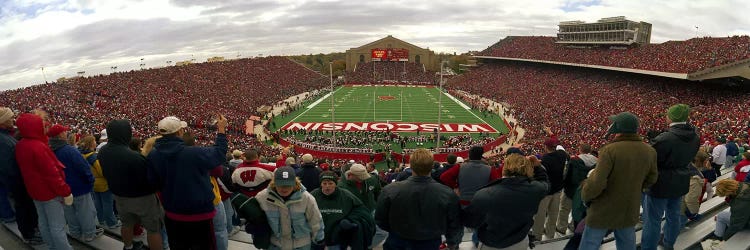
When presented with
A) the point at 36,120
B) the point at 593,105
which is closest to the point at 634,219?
the point at 36,120

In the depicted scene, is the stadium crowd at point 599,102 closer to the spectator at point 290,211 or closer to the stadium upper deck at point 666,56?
the stadium upper deck at point 666,56

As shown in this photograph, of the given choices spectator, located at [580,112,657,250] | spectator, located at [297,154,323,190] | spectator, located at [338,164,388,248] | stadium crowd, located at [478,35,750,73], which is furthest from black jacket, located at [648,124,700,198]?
stadium crowd, located at [478,35,750,73]

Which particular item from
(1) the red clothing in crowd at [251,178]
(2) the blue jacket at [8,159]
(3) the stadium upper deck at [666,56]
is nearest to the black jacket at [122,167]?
(1) the red clothing in crowd at [251,178]

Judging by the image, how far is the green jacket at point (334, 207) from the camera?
3.43m

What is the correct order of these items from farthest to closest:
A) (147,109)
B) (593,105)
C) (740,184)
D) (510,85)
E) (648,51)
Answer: (510,85) → (648,51) → (593,105) → (147,109) → (740,184)

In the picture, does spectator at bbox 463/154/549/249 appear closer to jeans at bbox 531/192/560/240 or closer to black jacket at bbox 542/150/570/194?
black jacket at bbox 542/150/570/194

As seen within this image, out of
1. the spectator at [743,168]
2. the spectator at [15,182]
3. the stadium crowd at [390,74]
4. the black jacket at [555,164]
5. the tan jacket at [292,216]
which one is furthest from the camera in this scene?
the stadium crowd at [390,74]

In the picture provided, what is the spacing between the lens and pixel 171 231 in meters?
3.69

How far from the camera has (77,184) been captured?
4.48 meters

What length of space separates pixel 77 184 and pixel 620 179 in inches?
212

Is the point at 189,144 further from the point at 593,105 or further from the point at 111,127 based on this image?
the point at 593,105

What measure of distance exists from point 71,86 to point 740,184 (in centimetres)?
3855

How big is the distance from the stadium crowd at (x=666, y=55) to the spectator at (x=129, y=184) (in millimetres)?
35039

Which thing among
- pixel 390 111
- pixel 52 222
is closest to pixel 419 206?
pixel 52 222
